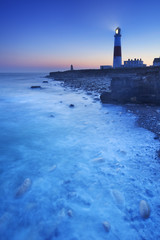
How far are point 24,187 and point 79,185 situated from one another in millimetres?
826

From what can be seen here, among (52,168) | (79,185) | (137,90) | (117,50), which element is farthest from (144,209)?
(117,50)

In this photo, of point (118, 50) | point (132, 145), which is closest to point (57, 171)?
point (132, 145)

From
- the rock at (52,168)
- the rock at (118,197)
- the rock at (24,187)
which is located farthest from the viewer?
the rock at (52,168)

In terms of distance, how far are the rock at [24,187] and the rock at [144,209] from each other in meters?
1.57

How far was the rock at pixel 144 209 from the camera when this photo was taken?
4.99 ft

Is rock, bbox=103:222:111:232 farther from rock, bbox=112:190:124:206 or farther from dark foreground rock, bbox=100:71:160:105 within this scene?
dark foreground rock, bbox=100:71:160:105

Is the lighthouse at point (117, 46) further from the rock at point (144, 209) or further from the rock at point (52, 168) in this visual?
the rock at point (144, 209)

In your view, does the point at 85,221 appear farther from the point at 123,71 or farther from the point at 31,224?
the point at 123,71

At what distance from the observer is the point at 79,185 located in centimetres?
202

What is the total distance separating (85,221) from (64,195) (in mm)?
454

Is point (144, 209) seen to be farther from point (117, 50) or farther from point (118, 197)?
point (117, 50)

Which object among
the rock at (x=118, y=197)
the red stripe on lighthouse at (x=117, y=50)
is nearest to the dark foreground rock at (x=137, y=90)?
the rock at (x=118, y=197)

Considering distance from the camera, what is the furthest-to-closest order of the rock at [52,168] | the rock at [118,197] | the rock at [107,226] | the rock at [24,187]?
the rock at [52,168] < the rock at [24,187] < the rock at [118,197] < the rock at [107,226]

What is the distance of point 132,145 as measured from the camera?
3053 mm
